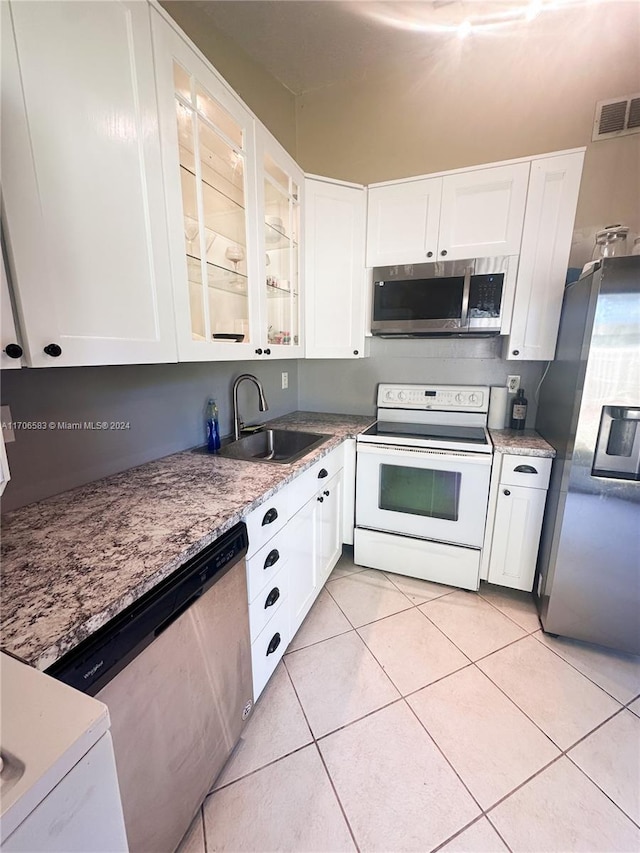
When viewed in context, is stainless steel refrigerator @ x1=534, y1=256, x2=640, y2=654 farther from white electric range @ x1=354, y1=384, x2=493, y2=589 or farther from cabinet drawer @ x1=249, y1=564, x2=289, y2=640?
cabinet drawer @ x1=249, y1=564, x2=289, y2=640

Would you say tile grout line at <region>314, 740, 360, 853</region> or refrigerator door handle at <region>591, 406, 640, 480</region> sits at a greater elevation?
refrigerator door handle at <region>591, 406, 640, 480</region>

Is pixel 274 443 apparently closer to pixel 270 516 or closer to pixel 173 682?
pixel 270 516

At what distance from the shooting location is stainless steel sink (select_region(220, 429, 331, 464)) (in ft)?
6.17

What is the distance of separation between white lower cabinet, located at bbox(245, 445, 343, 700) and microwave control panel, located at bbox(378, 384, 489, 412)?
69 centimetres

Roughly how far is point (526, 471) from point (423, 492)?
Result: 0.54 metres

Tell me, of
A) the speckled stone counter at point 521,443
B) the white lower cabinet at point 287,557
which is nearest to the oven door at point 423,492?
the speckled stone counter at point 521,443

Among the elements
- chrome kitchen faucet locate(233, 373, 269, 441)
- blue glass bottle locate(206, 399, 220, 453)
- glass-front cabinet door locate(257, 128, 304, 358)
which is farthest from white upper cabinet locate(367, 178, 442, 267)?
blue glass bottle locate(206, 399, 220, 453)

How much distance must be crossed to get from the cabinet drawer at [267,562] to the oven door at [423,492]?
2.60 feet

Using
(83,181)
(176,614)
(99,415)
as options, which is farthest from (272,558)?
(83,181)

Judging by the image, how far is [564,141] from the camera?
6.14 ft

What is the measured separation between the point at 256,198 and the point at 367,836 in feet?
7.83

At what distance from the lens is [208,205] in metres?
1.34

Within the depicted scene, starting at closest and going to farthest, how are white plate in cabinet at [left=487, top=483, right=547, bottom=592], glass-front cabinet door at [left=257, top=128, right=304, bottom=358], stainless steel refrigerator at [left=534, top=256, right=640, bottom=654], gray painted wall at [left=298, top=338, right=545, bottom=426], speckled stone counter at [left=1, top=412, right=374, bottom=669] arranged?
speckled stone counter at [left=1, top=412, right=374, bottom=669]
stainless steel refrigerator at [left=534, top=256, right=640, bottom=654]
glass-front cabinet door at [left=257, top=128, right=304, bottom=358]
white plate in cabinet at [left=487, top=483, right=547, bottom=592]
gray painted wall at [left=298, top=338, right=545, bottom=426]

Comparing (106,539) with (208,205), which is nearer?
(106,539)
